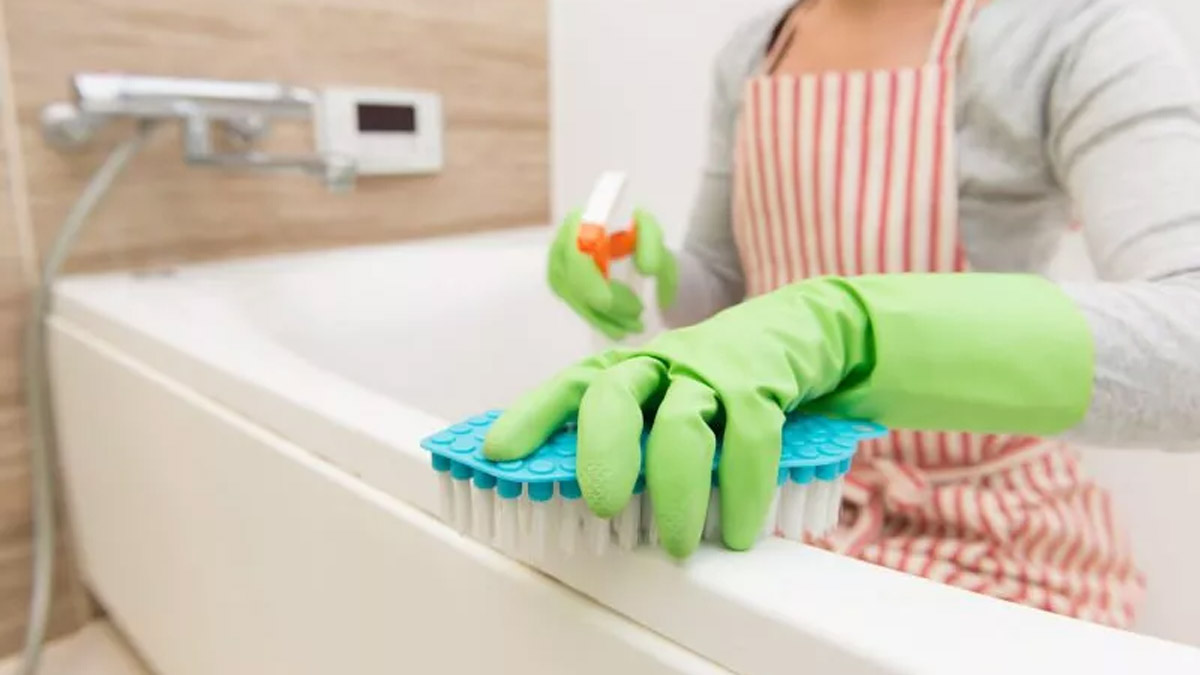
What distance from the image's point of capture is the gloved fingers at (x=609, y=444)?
313mm

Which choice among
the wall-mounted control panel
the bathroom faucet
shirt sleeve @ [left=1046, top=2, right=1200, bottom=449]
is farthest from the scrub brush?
the wall-mounted control panel

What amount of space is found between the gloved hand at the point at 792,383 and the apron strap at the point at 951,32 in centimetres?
27

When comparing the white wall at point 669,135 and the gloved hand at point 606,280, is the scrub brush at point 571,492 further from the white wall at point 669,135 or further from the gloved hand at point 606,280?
the white wall at point 669,135

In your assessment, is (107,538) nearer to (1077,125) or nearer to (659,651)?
(659,651)

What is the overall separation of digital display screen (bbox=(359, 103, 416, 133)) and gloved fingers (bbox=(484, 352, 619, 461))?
0.79 m

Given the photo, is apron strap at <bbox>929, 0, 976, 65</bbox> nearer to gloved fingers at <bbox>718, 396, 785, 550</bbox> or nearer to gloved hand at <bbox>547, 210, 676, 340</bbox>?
gloved hand at <bbox>547, 210, 676, 340</bbox>

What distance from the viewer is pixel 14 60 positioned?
2.71ft

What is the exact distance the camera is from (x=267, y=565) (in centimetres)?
57

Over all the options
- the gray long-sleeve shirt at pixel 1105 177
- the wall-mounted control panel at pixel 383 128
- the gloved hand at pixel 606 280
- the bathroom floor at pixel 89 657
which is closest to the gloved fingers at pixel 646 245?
the gloved hand at pixel 606 280

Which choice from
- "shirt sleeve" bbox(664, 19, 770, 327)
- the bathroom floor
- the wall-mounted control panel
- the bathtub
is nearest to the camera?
the bathtub

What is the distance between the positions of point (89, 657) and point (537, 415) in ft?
2.57

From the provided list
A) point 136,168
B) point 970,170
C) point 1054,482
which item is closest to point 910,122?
point 970,170

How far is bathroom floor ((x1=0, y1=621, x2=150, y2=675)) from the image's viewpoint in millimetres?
876

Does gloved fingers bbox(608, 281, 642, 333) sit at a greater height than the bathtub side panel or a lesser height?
greater
